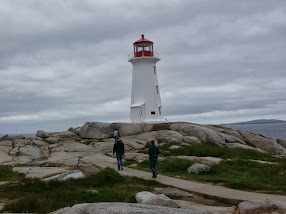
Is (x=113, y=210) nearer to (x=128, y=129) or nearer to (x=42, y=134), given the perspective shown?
(x=128, y=129)

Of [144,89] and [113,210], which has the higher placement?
[144,89]

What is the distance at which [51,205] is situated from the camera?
32.3 ft

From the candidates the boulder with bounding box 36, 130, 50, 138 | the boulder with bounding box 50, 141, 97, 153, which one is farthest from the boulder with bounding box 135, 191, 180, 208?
the boulder with bounding box 36, 130, 50, 138

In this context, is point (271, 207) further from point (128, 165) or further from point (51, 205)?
point (128, 165)

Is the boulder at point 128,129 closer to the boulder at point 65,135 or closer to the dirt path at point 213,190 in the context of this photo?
the boulder at point 65,135

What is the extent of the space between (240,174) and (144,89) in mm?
25856

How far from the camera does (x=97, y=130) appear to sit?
36500 millimetres

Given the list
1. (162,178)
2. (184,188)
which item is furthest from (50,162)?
(184,188)

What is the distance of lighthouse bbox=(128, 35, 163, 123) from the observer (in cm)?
4038

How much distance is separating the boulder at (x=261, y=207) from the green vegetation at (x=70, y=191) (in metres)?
3.50

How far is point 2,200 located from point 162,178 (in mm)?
7356

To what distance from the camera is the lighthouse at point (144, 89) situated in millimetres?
40375

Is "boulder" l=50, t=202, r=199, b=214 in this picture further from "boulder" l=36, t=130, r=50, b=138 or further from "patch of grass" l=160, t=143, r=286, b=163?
"boulder" l=36, t=130, r=50, b=138

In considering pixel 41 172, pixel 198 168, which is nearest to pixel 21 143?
pixel 41 172
